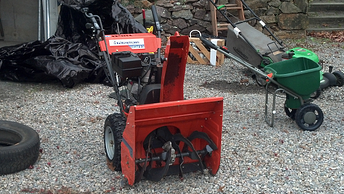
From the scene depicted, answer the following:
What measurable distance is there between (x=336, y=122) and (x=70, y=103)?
3.79 m

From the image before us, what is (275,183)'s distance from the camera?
3756 millimetres

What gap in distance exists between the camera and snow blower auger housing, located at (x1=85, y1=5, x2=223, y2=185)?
3.42 m

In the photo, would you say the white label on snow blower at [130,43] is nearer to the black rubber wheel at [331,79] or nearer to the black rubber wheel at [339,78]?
the black rubber wheel at [331,79]

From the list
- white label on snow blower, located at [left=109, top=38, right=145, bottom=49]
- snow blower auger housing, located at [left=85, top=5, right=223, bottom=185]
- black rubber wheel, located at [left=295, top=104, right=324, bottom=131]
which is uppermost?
white label on snow blower, located at [left=109, top=38, right=145, bottom=49]

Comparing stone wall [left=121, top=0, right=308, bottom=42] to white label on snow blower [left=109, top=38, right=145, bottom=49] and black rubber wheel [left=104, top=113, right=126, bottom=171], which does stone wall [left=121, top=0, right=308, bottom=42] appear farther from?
black rubber wheel [left=104, top=113, right=126, bottom=171]

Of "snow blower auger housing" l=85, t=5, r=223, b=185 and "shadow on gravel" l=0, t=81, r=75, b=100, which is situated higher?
"snow blower auger housing" l=85, t=5, r=223, b=185

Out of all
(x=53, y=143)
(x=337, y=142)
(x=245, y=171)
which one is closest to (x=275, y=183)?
(x=245, y=171)

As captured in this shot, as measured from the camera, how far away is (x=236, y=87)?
720 centimetres

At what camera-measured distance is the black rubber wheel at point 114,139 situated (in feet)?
12.4

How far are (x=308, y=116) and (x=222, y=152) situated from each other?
4.35 ft

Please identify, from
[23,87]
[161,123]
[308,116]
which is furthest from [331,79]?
[23,87]

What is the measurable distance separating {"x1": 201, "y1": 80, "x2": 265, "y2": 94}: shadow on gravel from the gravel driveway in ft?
0.06

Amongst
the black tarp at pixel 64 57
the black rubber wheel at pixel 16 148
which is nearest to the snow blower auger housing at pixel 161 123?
the black rubber wheel at pixel 16 148

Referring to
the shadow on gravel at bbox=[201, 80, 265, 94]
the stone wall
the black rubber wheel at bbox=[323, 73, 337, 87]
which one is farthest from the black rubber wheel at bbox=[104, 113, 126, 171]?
the stone wall
